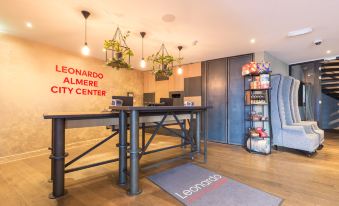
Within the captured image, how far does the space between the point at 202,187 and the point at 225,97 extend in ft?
11.2

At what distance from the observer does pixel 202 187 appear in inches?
98.5

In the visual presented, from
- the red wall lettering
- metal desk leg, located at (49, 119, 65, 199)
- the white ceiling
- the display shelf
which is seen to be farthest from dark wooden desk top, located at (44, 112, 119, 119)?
the display shelf

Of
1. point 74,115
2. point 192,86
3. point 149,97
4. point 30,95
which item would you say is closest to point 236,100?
point 192,86

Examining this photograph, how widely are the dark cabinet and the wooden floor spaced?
105 centimetres

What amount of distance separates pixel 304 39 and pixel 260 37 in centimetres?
106

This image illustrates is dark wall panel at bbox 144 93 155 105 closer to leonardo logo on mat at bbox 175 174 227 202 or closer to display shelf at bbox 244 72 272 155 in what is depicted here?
display shelf at bbox 244 72 272 155

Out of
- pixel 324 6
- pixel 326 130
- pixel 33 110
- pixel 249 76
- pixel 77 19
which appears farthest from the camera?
pixel 326 130

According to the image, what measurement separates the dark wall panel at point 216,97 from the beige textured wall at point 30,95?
3.94 m

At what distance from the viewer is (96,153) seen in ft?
13.8

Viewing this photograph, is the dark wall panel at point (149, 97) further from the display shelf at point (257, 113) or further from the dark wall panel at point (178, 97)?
the display shelf at point (257, 113)

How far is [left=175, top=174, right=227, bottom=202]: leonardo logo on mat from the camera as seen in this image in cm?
225

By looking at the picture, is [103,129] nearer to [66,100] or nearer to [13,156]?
[66,100]

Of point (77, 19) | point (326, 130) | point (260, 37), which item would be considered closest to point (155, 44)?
point (77, 19)

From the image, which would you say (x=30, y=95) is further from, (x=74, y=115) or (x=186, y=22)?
(x=186, y=22)
